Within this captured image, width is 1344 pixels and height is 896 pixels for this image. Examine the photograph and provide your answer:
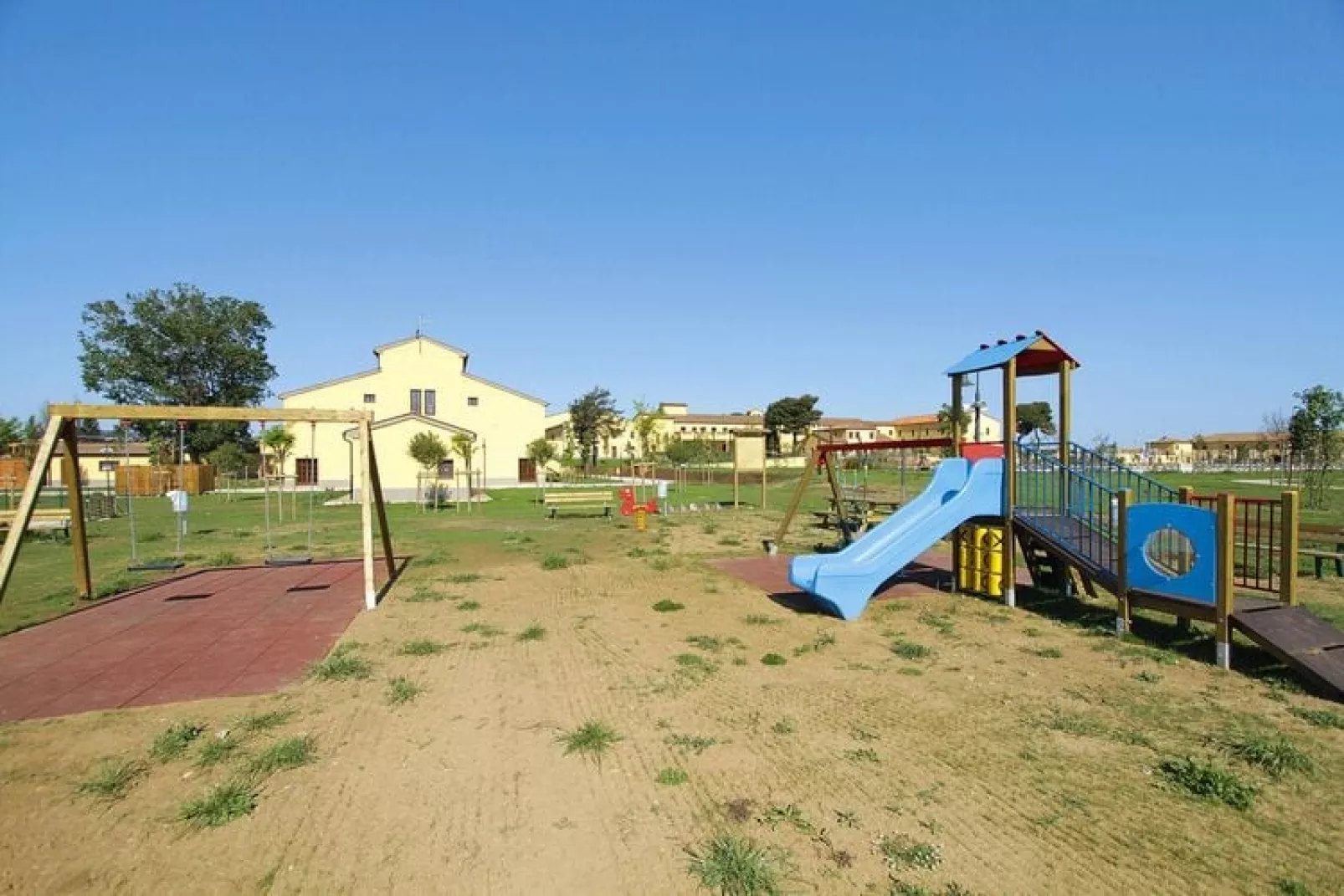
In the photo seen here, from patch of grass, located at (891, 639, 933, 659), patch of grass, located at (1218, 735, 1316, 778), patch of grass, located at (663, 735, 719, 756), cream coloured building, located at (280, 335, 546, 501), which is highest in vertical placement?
cream coloured building, located at (280, 335, 546, 501)

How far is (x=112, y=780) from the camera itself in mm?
4688

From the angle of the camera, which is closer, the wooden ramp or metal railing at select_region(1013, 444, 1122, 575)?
the wooden ramp

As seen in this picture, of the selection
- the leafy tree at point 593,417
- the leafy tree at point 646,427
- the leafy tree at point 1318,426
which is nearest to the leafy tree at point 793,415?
the leafy tree at point 593,417

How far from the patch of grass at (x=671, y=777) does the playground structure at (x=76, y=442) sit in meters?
6.52

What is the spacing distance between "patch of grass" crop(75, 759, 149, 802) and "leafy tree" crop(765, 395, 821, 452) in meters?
99.8

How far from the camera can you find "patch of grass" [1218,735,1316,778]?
15.2ft

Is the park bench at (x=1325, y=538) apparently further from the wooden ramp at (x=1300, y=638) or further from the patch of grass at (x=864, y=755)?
the patch of grass at (x=864, y=755)

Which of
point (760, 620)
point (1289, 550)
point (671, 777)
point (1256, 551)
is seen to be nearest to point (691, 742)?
point (671, 777)

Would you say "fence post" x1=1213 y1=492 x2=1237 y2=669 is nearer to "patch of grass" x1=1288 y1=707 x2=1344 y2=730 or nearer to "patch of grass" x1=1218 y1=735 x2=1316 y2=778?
"patch of grass" x1=1288 y1=707 x2=1344 y2=730

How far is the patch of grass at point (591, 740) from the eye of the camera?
512cm

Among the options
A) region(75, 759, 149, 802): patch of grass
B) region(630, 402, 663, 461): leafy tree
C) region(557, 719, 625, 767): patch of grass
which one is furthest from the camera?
region(630, 402, 663, 461): leafy tree

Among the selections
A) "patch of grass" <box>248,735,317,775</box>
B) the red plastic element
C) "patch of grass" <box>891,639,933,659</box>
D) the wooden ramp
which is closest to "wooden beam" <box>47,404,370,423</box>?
"patch of grass" <box>248,735,317,775</box>

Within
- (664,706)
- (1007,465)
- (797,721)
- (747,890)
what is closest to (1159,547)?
(1007,465)

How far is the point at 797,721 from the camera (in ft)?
18.7
